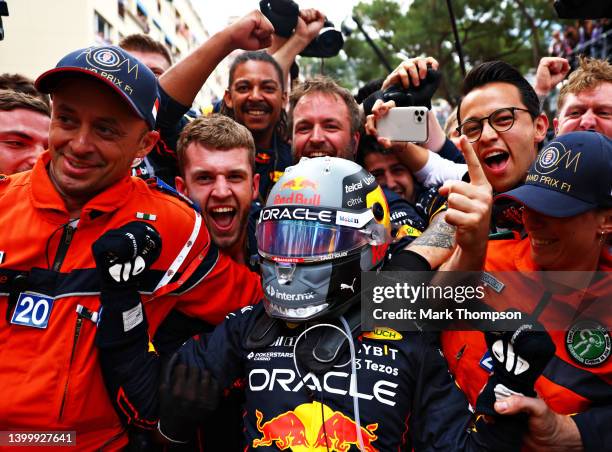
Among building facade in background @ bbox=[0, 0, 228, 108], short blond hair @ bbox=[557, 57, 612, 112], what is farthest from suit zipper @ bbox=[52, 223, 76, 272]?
building facade in background @ bbox=[0, 0, 228, 108]

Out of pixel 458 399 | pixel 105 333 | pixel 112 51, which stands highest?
pixel 112 51

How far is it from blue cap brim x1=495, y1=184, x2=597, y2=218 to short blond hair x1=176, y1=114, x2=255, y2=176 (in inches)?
63.4

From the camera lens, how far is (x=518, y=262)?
8.02ft

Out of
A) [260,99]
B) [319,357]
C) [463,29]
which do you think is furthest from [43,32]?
[319,357]

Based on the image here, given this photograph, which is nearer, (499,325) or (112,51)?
(499,325)

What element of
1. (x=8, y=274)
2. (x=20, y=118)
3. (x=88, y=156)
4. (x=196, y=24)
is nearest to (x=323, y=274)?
(x=88, y=156)

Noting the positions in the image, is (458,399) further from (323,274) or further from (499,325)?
(323,274)

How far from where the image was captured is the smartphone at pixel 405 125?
3111 millimetres

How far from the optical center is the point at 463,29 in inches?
813

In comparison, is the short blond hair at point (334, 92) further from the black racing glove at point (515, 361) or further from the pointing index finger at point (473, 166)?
the black racing glove at point (515, 361)

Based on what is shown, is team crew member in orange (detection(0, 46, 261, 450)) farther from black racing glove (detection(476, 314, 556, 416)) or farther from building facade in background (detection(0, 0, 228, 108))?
building facade in background (detection(0, 0, 228, 108))

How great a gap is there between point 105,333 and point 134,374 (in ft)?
0.71

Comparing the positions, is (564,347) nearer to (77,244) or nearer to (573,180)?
(573,180)

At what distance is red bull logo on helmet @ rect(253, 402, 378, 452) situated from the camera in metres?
2.17
